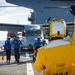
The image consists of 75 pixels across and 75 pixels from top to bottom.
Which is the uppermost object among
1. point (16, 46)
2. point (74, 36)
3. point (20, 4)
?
point (20, 4)

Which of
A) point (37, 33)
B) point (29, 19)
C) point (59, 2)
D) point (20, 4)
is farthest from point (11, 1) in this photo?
point (37, 33)

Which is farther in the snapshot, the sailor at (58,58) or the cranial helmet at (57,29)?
the cranial helmet at (57,29)

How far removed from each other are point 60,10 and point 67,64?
172 feet

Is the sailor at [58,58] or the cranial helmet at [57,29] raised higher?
the cranial helmet at [57,29]

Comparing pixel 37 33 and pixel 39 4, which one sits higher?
pixel 39 4

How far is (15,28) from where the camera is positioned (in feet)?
169

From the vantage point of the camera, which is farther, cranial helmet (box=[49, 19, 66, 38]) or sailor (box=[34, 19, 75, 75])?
cranial helmet (box=[49, 19, 66, 38])

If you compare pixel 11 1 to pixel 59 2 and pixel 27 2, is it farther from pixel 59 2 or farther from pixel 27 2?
pixel 59 2

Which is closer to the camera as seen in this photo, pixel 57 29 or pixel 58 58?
pixel 58 58

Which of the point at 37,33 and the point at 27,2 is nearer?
the point at 37,33

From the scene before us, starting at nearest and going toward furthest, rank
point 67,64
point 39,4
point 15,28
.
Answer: point 67,64, point 15,28, point 39,4

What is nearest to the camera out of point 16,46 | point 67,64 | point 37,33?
point 67,64

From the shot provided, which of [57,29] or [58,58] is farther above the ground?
[57,29]

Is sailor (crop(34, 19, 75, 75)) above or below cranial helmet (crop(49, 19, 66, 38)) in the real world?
below
